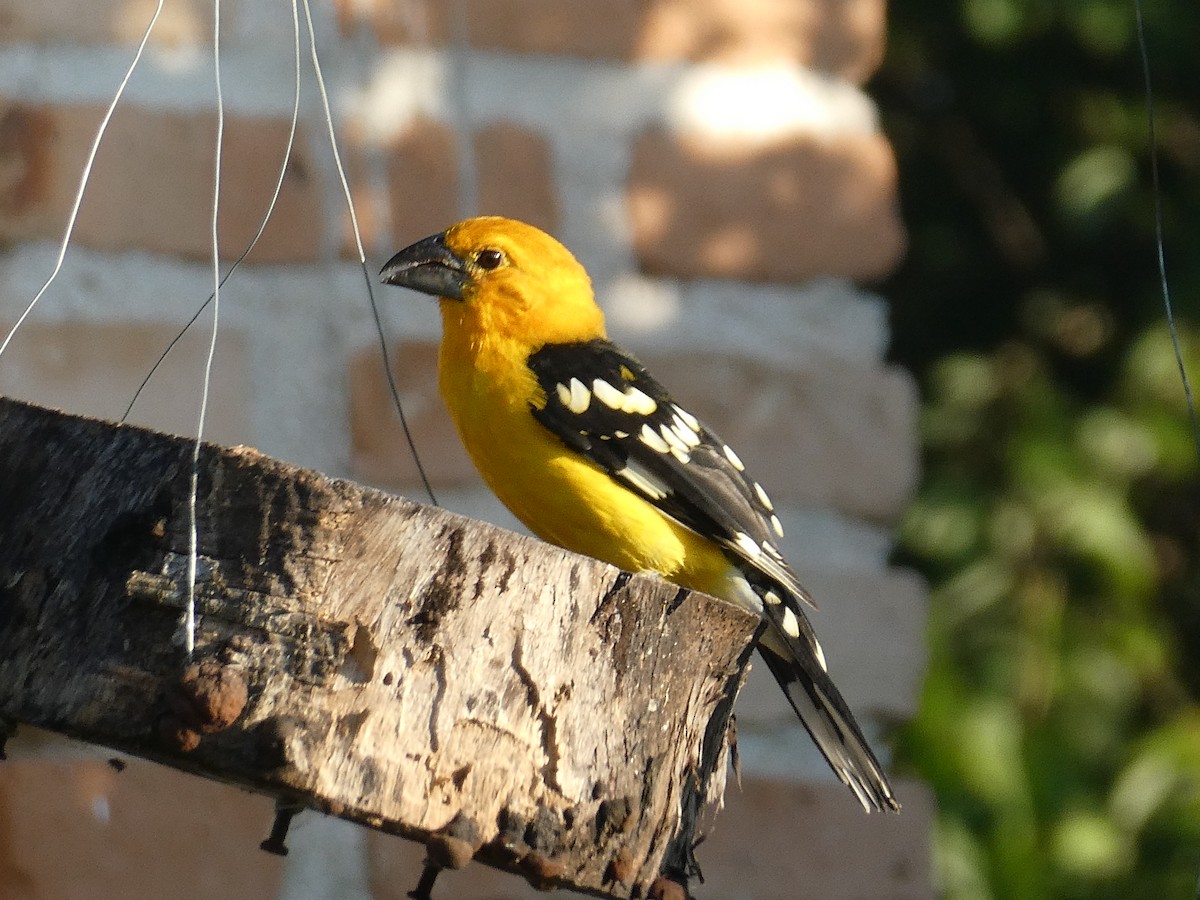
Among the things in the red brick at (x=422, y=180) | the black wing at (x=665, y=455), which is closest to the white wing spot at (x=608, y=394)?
the black wing at (x=665, y=455)

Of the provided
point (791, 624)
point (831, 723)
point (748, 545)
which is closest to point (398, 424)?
point (748, 545)

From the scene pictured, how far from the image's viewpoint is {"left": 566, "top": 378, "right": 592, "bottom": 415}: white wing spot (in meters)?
2.19

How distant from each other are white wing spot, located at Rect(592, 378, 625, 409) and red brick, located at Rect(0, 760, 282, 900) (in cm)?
70

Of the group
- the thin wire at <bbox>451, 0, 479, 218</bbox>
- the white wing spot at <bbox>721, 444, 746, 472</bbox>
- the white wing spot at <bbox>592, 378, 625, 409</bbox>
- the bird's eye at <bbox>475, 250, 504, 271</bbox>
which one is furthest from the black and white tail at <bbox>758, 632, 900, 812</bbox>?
the thin wire at <bbox>451, 0, 479, 218</bbox>

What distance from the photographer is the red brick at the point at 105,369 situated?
2051 millimetres

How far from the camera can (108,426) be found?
4.08 feet

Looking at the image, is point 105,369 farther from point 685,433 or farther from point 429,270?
point 685,433

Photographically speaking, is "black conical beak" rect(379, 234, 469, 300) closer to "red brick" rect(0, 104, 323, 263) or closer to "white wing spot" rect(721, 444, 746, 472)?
"red brick" rect(0, 104, 323, 263)

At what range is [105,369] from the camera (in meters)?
2.06

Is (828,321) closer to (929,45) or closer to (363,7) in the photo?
(363,7)

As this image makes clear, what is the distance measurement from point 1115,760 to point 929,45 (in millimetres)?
1974

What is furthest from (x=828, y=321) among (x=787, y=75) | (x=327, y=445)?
(x=327, y=445)

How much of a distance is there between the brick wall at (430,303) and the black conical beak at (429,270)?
0.18 feet

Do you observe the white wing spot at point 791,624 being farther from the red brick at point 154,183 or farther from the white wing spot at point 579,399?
the red brick at point 154,183
